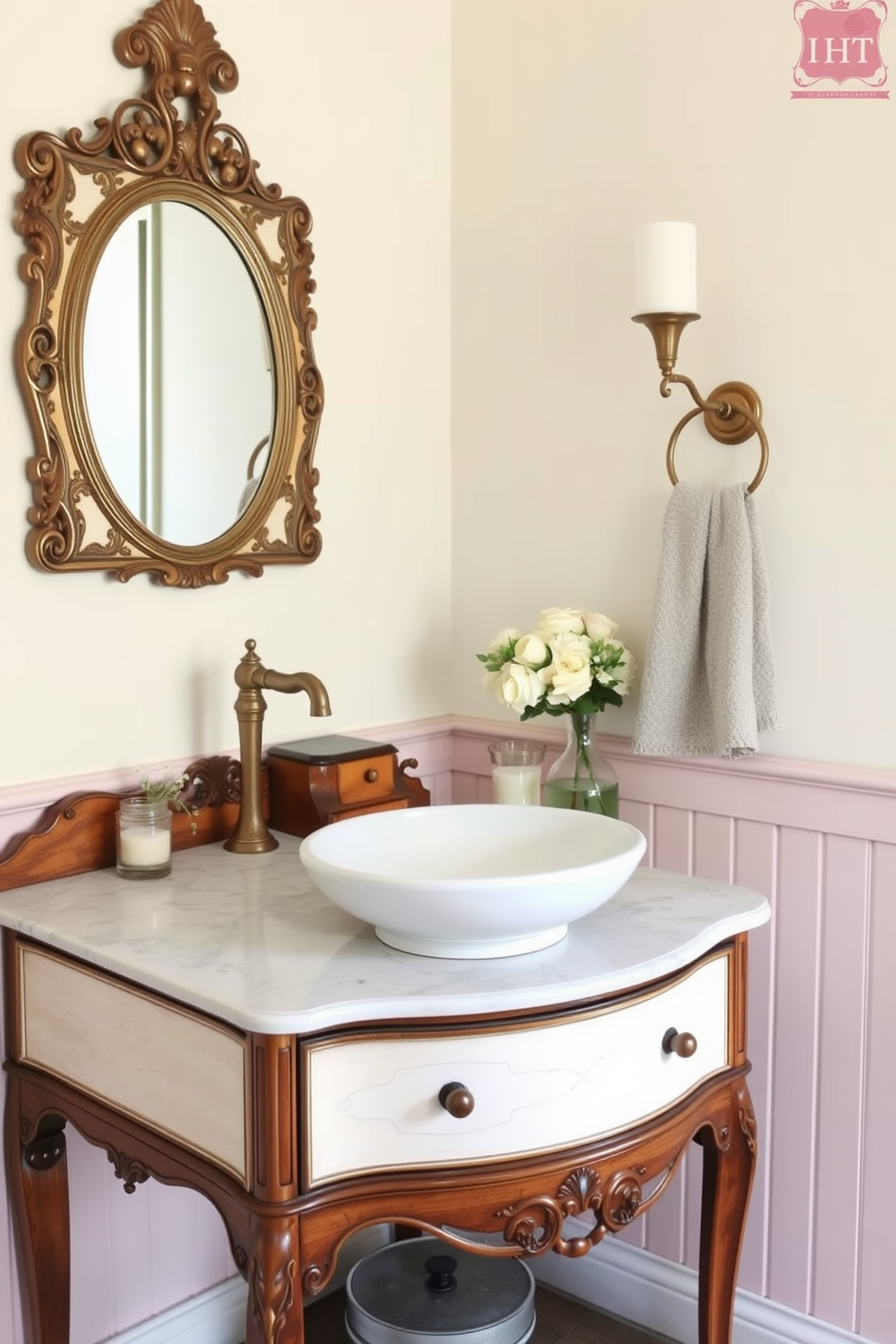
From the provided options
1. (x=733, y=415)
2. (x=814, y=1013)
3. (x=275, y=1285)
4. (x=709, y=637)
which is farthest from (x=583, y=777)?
(x=275, y=1285)

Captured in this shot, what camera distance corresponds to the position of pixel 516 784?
1901 millimetres

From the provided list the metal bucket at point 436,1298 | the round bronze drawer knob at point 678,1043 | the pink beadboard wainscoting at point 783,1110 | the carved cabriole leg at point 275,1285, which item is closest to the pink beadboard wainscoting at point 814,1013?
the pink beadboard wainscoting at point 783,1110

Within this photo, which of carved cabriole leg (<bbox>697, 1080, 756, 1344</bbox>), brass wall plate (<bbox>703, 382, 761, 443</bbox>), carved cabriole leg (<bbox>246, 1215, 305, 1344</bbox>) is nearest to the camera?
carved cabriole leg (<bbox>246, 1215, 305, 1344</bbox>)

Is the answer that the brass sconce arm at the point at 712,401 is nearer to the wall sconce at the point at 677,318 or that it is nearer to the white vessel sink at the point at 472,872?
the wall sconce at the point at 677,318

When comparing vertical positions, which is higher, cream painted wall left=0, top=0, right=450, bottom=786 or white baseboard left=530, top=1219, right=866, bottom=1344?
cream painted wall left=0, top=0, right=450, bottom=786

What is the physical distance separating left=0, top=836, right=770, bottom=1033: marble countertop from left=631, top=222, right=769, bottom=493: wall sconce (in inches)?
25.3

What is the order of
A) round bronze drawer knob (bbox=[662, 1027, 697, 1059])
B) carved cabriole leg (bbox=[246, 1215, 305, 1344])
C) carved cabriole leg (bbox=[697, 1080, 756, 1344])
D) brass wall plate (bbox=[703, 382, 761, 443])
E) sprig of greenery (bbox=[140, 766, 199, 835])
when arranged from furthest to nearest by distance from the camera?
brass wall plate (bbox=[703, 382, 761, 443])
sprig of greenery (bbox=[140, 766, 199, 835])
carved cabriole leg (bbox=[697, 1080, 756, 1344])
round bronze drawer knob (bbox=[662, 1027, 697, 1059])
carved cabriole leg (bbox=[246, 1215, 305, 1344])

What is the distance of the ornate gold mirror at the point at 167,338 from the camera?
1.66m

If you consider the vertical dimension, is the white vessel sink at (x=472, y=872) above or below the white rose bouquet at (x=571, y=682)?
below

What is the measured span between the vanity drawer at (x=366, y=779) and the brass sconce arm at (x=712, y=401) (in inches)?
23.9

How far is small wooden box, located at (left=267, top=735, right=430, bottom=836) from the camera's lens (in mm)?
1884

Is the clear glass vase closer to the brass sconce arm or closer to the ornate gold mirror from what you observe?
the brass sconce arm

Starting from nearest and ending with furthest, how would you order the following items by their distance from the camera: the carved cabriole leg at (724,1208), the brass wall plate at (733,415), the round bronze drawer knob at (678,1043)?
the round bronze drawer knob at (678,1043) → the carved cabriole leg at (724,1208) → the brass wall plate at (733,415)

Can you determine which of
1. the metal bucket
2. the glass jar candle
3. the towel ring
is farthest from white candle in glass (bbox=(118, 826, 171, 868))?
the towel ring
